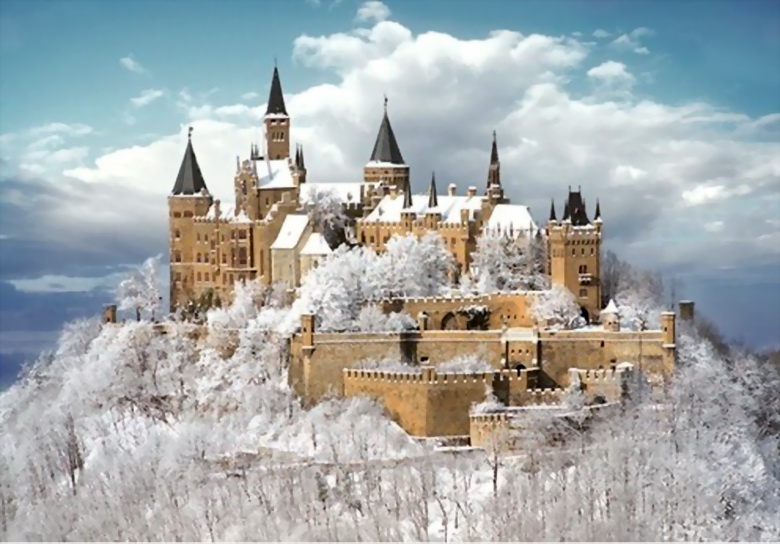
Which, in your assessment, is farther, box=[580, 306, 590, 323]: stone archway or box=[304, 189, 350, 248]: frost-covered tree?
box=[304, 189, 350, 248]: frost-covered tree

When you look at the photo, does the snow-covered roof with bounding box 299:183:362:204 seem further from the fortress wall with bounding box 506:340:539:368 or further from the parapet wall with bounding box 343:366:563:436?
the parapet wall with bounding box 343:366:563:436

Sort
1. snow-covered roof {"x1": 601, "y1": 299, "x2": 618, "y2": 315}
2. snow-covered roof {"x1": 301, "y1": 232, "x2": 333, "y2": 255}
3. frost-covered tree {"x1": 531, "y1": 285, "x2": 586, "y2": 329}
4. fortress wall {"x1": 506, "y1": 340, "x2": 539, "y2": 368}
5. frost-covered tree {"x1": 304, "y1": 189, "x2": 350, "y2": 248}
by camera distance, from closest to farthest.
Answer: fortress wall {"x1": 506, "y1": 340, "x2": 539, "y2": 368} < snow-covered roof {"x1": 601, "y1": 299, "x2": 618, "y2": 315} < frost-covered tree {"x1": 531, "y1": 285, "x2": 586, "y2": 329} < snow-covered roof {"x1": 301, "y1": 232, "x2": 333, "y2": 255} < frost-covered tree {"x1": 304, "y1": 189, "x2": 350, "y2": 248}

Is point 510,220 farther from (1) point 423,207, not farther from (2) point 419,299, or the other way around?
(2) point 419,299

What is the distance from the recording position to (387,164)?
72.4 m

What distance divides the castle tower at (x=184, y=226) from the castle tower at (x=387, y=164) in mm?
7816

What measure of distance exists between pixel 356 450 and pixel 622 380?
10.1m

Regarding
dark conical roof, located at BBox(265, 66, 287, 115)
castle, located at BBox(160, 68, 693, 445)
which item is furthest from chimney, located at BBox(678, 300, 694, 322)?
dark conical roof, located at BBox(265, 66, 287, 115)

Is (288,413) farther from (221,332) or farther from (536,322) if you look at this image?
(536,322)

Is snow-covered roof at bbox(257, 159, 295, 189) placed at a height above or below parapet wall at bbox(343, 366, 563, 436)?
above

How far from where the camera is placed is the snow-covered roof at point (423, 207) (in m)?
68.3

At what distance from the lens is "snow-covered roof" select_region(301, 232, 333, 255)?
218ft

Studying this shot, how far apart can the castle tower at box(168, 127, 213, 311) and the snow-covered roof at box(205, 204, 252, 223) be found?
429 millimetres

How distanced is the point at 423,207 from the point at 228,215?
8.79 metres

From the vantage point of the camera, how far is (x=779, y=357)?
234 ft
